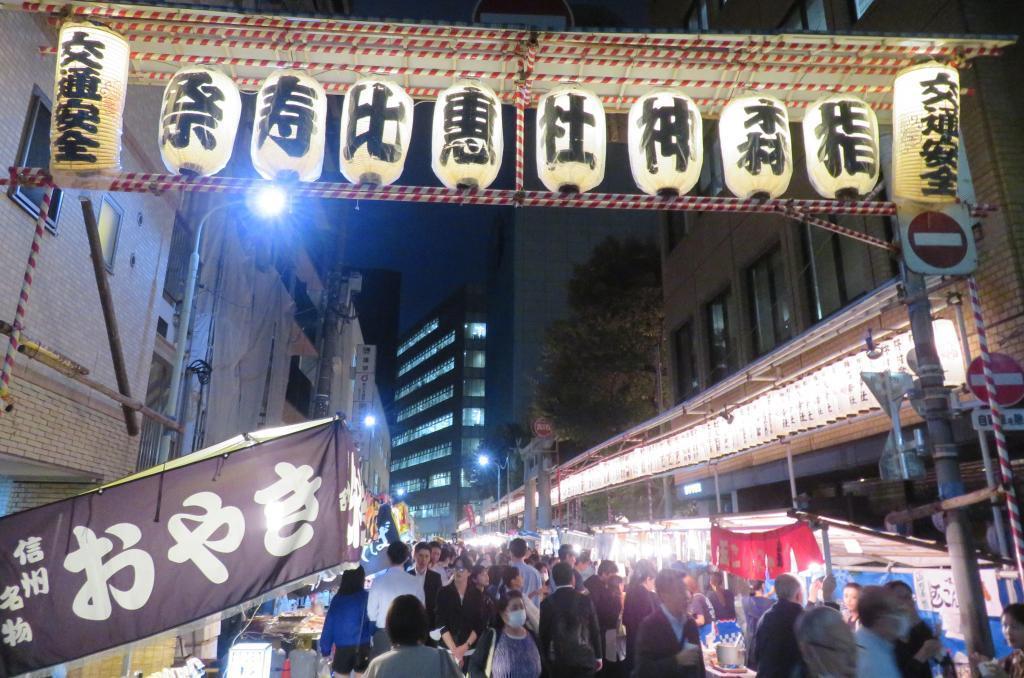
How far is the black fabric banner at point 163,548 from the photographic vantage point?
3.70m

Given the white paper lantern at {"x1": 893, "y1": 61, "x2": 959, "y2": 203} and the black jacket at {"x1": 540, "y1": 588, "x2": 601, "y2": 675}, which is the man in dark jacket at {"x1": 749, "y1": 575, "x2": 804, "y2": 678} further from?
the white paper lantern at {"x1": 893, "y1": 61, "x2": 959, "y2": 203}

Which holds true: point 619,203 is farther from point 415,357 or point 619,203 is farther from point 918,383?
point 415,357

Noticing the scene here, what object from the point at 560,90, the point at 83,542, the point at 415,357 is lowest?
the point at 83,542

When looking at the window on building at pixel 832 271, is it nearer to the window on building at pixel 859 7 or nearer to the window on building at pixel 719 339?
the window on building at pixel 859 7

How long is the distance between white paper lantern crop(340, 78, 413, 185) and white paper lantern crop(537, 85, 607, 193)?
1612 millimetres

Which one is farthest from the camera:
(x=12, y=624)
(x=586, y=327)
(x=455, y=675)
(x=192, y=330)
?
(x=586, y=327)

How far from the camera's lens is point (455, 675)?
3.99 m

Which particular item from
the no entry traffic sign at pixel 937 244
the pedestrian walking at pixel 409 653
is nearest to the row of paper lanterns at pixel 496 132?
the no entry traffic sign at pixel 937 244

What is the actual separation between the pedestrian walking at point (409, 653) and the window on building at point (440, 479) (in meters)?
94.9

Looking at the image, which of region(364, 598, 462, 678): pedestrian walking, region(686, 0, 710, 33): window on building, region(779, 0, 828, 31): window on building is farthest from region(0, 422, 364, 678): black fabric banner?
region(686, 0, 710, 33): window on building

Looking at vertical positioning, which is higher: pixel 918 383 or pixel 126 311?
pixel 126 311

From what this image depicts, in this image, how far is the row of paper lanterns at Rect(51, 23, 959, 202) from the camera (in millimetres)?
7223

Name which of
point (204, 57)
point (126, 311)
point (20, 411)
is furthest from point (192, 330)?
point (204, 57)

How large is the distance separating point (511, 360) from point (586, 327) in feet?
132
